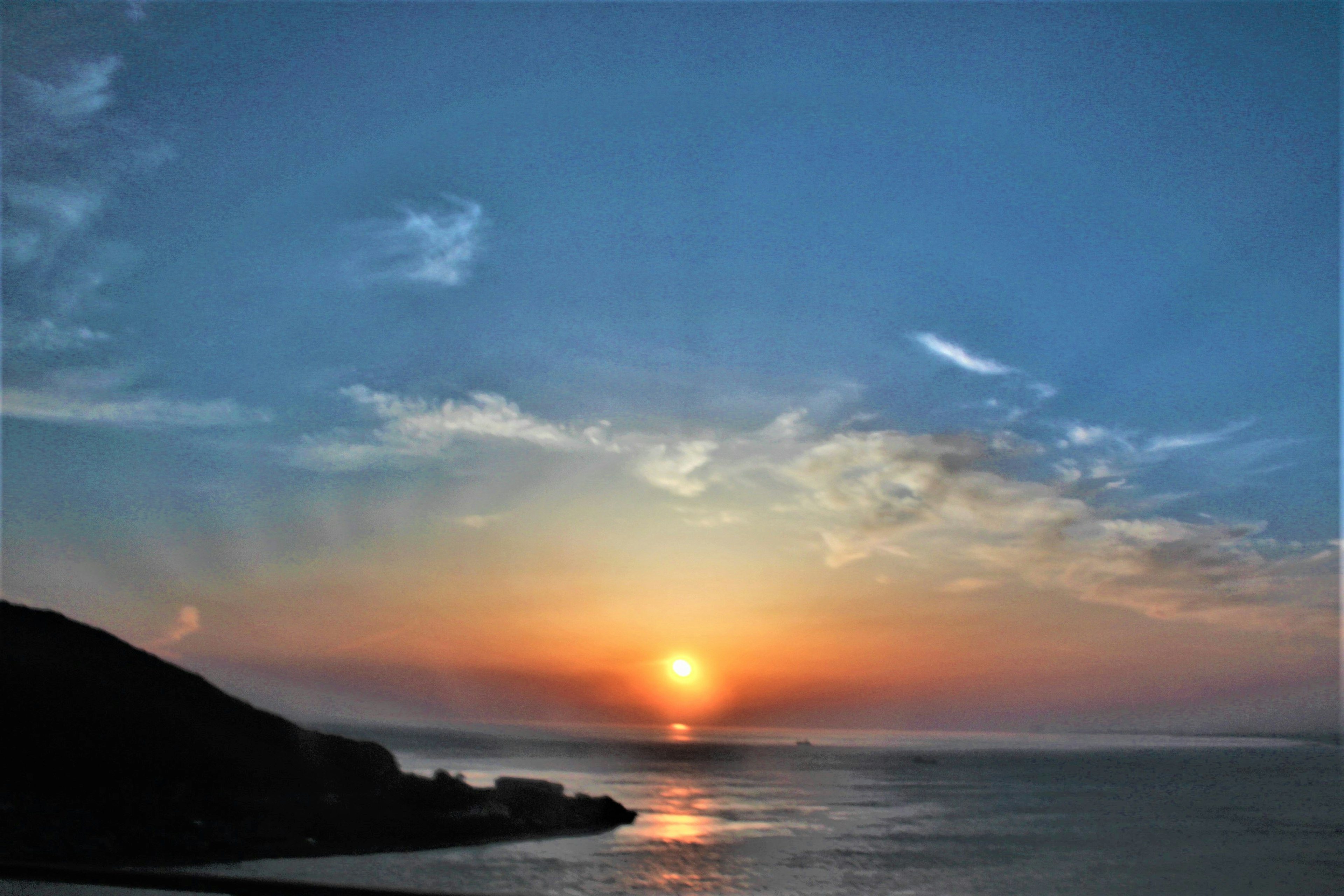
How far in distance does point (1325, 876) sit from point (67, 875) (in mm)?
39260

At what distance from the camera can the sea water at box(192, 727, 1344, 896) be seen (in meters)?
28.4

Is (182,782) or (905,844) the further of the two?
(905,844)

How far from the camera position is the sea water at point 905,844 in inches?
1118

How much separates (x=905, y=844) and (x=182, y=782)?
1156 inches

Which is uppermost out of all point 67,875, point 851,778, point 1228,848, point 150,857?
point 67,875

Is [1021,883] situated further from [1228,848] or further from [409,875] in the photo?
[409,875]

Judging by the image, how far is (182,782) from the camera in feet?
108

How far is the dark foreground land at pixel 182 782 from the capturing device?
1073 inches

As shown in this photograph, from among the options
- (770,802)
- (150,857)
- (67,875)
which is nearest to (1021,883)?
(150,857)

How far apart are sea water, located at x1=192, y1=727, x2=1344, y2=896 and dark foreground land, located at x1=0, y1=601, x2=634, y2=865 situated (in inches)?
85.9

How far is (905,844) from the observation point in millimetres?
40375

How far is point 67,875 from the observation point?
6.47 m

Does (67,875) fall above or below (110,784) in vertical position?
above

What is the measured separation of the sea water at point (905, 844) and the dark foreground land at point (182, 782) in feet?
7.16
